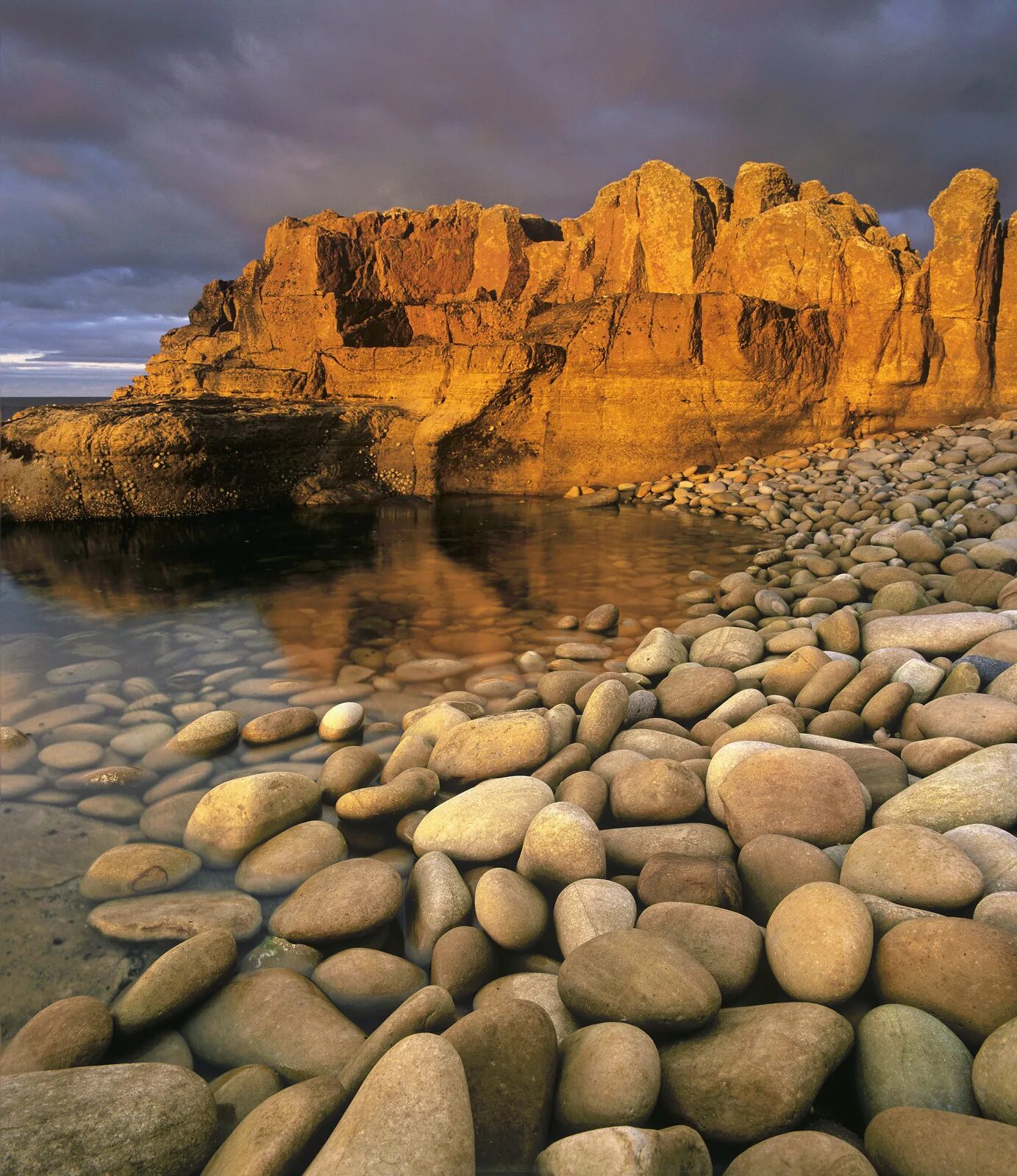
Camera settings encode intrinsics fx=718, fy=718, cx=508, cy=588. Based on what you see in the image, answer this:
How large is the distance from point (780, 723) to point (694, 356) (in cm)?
1003

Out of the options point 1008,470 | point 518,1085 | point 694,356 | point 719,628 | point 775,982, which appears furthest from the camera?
point 694,356

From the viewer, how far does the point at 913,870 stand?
173 centimetres

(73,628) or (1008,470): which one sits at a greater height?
(1008,470)

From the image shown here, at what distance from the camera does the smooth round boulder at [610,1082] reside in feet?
4.19

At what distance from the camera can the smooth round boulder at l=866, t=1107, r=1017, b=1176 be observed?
42.3 inches

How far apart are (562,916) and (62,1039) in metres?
1.16

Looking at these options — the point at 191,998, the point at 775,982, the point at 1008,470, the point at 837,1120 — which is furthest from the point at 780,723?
the point at 1008,470

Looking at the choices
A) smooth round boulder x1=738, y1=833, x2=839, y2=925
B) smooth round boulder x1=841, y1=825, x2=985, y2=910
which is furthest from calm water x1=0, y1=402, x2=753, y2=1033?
smooth round boulder x1=841, y1=825, x2=985, y2=910

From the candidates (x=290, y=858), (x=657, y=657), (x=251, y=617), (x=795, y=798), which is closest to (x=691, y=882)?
(x=795, y=798)

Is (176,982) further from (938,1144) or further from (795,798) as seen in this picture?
(795,798)

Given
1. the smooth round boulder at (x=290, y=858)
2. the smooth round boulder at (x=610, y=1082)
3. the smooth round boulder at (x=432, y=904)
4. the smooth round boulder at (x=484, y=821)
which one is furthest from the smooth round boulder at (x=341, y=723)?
the smooth round boulder at (x=610, y=1082)

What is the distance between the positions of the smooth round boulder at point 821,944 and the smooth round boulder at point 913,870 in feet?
0.68

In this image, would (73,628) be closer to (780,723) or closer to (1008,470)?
(780,723)

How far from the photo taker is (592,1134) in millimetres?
1183
